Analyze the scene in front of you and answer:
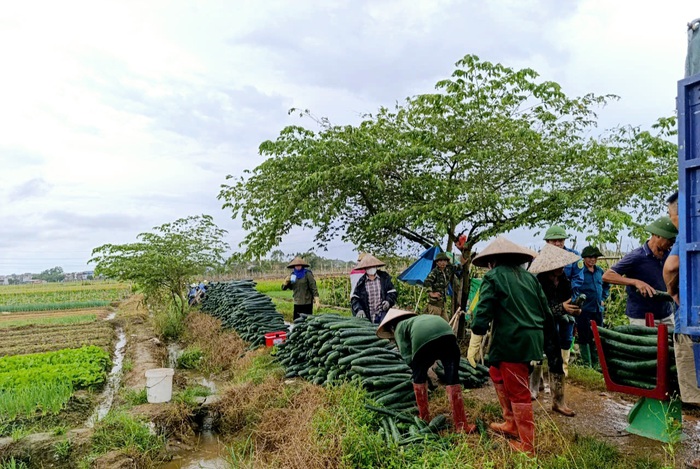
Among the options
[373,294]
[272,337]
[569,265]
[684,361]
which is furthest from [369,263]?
[684,361]

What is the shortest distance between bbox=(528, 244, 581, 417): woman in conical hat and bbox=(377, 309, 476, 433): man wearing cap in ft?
4.00

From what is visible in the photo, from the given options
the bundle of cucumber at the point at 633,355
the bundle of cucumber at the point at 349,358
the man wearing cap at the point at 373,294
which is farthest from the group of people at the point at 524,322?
the man wearing cap at the point at 373,294

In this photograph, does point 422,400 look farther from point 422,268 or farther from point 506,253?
point 422,268

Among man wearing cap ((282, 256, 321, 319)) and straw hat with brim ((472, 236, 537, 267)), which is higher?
straw hat with brim ((472, 236, 537, 267))

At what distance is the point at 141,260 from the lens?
15.9 meters

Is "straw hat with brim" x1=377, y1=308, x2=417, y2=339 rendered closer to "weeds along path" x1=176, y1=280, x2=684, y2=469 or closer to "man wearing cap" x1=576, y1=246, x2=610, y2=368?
"weeds along path" x1=176, y1=280, x2=684, y2=469

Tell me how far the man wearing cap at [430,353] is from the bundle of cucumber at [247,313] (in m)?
6.35

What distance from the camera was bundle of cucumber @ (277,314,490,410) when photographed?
226 inches

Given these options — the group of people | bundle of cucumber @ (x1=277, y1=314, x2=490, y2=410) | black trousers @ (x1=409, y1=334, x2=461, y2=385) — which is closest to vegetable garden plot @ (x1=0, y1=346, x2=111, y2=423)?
bundle of cucumber @ (x1=277, y1=314, x2=490, y2=410)

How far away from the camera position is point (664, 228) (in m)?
4.61

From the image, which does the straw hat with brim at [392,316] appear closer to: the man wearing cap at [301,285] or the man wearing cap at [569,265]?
the man wearing cap at [569,265]

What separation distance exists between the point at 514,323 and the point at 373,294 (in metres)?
4.17

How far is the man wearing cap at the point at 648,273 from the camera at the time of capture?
15.5 feet

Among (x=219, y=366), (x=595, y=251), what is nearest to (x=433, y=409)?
(x=595, y=251)
